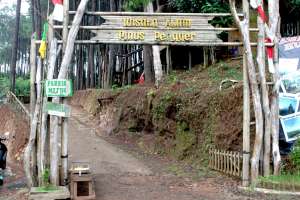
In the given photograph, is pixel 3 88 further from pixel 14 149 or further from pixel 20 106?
pixel 14 149

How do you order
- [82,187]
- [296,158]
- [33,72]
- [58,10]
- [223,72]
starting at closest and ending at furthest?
[82,187] → [58,10] → [33,72] → [296,158] → [223,72]

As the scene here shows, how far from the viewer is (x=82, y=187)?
26.8 ft

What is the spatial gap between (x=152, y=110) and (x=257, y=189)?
19.9 ft

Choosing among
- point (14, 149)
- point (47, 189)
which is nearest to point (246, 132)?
point (47, 189)

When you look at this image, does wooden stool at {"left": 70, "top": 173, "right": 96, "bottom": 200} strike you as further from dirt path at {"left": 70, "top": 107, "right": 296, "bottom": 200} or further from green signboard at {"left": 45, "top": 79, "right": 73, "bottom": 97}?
green signboard at {"left": 45, "top": 79, "right": 73, "bottom": 97}

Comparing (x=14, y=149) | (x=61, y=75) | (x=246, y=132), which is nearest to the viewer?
(x=61, y=75)

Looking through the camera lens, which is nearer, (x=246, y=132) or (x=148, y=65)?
(x=246, y=132)

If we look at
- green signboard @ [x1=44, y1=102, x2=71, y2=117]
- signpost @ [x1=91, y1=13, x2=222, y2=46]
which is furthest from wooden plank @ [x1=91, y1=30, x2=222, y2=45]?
green signboard @ [x1=44, y1=102, x2=71, y2=117]

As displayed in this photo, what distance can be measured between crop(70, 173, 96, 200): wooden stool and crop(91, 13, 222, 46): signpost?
264 centimetres

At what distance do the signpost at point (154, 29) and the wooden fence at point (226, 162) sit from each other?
2.39 meters

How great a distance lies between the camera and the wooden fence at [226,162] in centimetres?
943

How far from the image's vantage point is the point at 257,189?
8562mm

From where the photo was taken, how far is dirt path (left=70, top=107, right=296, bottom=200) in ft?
26.9

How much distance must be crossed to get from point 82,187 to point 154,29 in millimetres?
3305
